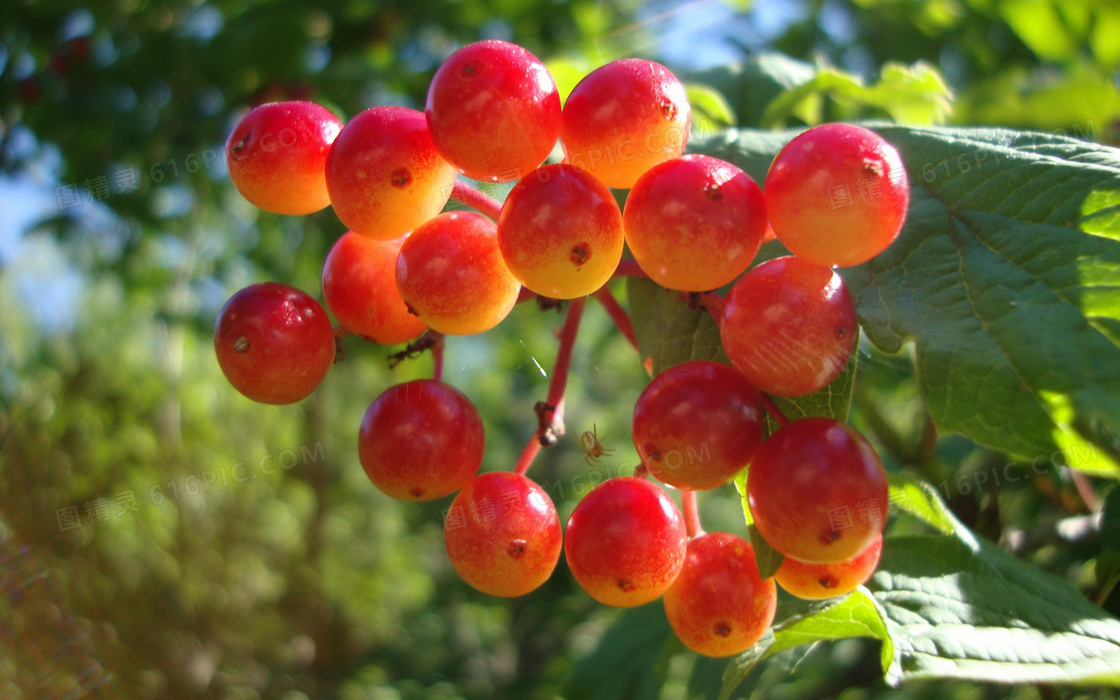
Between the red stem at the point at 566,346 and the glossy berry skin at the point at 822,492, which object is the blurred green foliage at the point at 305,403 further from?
the glossy berry skin at the point at 822,492

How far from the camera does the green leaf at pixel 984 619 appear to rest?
32.8 inches

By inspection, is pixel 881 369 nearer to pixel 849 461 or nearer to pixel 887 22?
pixel 849 461

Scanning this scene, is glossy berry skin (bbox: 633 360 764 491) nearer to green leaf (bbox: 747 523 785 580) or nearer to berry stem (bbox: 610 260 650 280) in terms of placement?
green leaf (bbox: 747 523 785 580)

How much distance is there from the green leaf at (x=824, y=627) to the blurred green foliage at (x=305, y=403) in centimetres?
21

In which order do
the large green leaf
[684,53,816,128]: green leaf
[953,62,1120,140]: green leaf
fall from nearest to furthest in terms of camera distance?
the large green leaf
[684,53,816,128]: green leaf
[953,62,1120,140]: green leaf

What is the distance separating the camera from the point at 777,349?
2.28ft

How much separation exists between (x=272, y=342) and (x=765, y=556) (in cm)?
57

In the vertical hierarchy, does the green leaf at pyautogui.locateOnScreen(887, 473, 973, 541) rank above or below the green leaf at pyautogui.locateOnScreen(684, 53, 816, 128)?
below

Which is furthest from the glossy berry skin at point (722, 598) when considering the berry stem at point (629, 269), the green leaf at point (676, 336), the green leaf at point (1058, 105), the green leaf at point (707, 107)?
the green leaf at point (1058, 105)

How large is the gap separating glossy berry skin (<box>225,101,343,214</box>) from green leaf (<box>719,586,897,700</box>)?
74 cm

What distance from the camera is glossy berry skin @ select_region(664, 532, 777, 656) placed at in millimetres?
820

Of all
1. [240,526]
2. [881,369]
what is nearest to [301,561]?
[240,526]

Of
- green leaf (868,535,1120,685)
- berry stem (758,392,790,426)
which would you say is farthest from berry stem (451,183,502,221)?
green leaf (868,535,1120,685)

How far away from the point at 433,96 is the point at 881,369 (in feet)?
3.79
